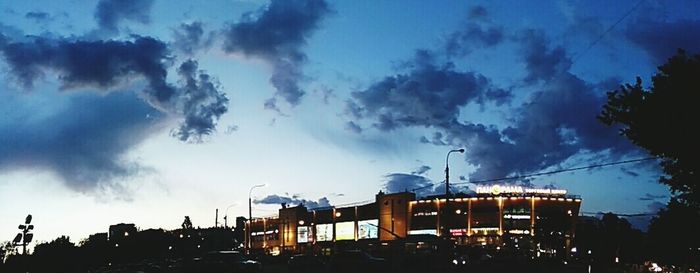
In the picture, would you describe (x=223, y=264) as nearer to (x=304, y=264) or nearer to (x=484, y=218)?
(x=304, y=264)

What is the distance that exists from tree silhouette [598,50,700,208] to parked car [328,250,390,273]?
25847mm

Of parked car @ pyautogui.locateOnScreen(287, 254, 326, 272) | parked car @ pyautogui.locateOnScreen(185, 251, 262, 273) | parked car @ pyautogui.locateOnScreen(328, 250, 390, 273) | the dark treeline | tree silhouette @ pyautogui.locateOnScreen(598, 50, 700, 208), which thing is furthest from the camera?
the dark treeline

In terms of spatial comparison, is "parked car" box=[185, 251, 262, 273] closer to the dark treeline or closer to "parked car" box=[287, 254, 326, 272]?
"parked car" box=[287, 254, 326, 272]

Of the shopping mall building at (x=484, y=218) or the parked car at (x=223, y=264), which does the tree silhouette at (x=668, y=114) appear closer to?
the parked car at (x=223, y=264)

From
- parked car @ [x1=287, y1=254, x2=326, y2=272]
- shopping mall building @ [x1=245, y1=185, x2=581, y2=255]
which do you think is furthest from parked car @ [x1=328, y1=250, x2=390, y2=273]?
shopping mall building @ [x1=245, y1=185, x2=581, y2=255]

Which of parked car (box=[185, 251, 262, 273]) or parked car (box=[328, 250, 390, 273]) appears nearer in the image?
parked car (box=[185, 251, 262, 273])

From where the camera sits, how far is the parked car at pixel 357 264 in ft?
142

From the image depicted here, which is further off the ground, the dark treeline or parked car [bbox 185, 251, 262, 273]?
parked car [bbox 185, 251, 262, 273]

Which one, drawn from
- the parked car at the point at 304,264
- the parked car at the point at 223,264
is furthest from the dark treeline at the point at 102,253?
the parked car at the point at 223,264

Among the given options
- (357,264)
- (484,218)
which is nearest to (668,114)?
(357,264)

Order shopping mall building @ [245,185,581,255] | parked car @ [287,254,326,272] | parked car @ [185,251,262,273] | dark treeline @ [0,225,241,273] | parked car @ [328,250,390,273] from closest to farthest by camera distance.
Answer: parked car @ [185,251,262,273] → parked car @ [328,250,390,273] → parked car @ [287,254,326,272] → dark treeline @ [0,225,241,273] → shopping mall building @ [245,185,581,255]

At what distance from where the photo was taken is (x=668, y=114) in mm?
16859

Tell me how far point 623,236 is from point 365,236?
57.4 metres

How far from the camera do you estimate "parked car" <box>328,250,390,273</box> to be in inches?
1703
